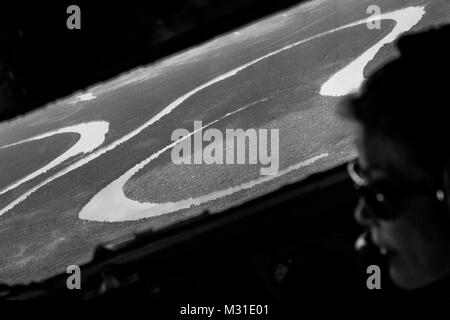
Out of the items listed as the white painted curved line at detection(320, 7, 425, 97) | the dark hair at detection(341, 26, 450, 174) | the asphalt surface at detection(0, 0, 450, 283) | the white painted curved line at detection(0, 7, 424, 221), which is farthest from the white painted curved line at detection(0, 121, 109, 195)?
the dark hair at detection(341, 26, 450, 174)

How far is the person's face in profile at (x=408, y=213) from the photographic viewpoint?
118 cm

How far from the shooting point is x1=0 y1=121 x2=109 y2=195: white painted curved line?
2005cm

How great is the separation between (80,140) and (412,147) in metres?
24.4

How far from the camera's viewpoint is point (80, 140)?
23.9m

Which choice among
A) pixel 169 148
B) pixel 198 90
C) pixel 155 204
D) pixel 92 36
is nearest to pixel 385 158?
pixel 92 36

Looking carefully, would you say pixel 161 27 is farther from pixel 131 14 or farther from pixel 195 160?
pixel 195 160

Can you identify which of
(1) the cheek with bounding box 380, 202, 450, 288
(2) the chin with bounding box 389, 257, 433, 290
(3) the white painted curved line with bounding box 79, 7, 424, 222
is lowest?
(3) the white painted curved line with bounding box 79, 7, 424, 222

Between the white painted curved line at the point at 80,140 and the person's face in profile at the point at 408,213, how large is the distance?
2038 centimetres

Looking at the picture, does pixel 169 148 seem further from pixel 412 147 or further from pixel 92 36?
pixel 412 147

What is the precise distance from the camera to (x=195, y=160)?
14672 millimetres

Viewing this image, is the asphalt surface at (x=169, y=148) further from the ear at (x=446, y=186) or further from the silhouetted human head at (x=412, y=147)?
the ear at (x=446, y=186)

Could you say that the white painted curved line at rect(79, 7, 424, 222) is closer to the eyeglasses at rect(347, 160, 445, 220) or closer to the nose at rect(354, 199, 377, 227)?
the nose at rect(354, 199, 377, 227)

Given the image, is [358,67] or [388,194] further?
[358,67]
